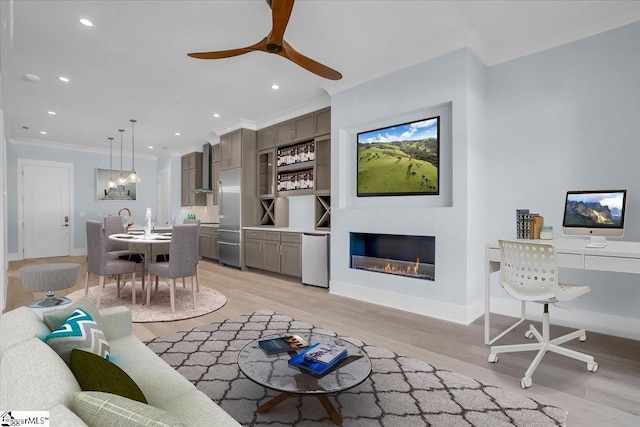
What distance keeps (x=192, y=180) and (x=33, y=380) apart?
26.6 ft

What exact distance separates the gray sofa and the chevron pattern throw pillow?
6 centimetres

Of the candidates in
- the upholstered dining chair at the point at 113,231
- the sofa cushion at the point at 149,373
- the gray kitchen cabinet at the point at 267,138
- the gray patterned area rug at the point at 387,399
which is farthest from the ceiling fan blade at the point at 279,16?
the upholstered dining chair at the point at 113,231

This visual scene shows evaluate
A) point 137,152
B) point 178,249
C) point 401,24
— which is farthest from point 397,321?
point 137,152

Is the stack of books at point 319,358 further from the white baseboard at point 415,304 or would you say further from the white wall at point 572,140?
the white wall at point 572,140

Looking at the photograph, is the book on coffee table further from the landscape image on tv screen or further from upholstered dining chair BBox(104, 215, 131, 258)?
upholstered dining chair BBox(104, 215, 131, 258)

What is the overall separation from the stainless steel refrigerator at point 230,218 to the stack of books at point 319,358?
15.8 feet

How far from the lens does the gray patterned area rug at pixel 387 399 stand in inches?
74.0

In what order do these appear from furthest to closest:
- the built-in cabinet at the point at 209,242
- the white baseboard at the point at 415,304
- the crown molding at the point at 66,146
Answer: the crown molding at the point at 66,146 → the built-in cabinet at the point at 209,242 → the white baseboard at the point at 415,304

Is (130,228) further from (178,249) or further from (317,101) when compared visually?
(317,101)

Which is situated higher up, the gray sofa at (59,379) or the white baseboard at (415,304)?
the gray sofa at (59,379)

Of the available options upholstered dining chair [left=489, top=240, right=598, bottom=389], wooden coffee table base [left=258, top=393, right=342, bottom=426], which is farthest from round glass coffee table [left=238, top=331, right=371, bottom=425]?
upholstered dining chair [left=489, top=240, right=598, bottom=389]

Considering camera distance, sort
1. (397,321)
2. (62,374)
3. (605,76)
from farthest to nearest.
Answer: (397,321)
(605,76)
(62,374)

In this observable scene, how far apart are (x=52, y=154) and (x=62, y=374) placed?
953cm

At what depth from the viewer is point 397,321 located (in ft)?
11.7
